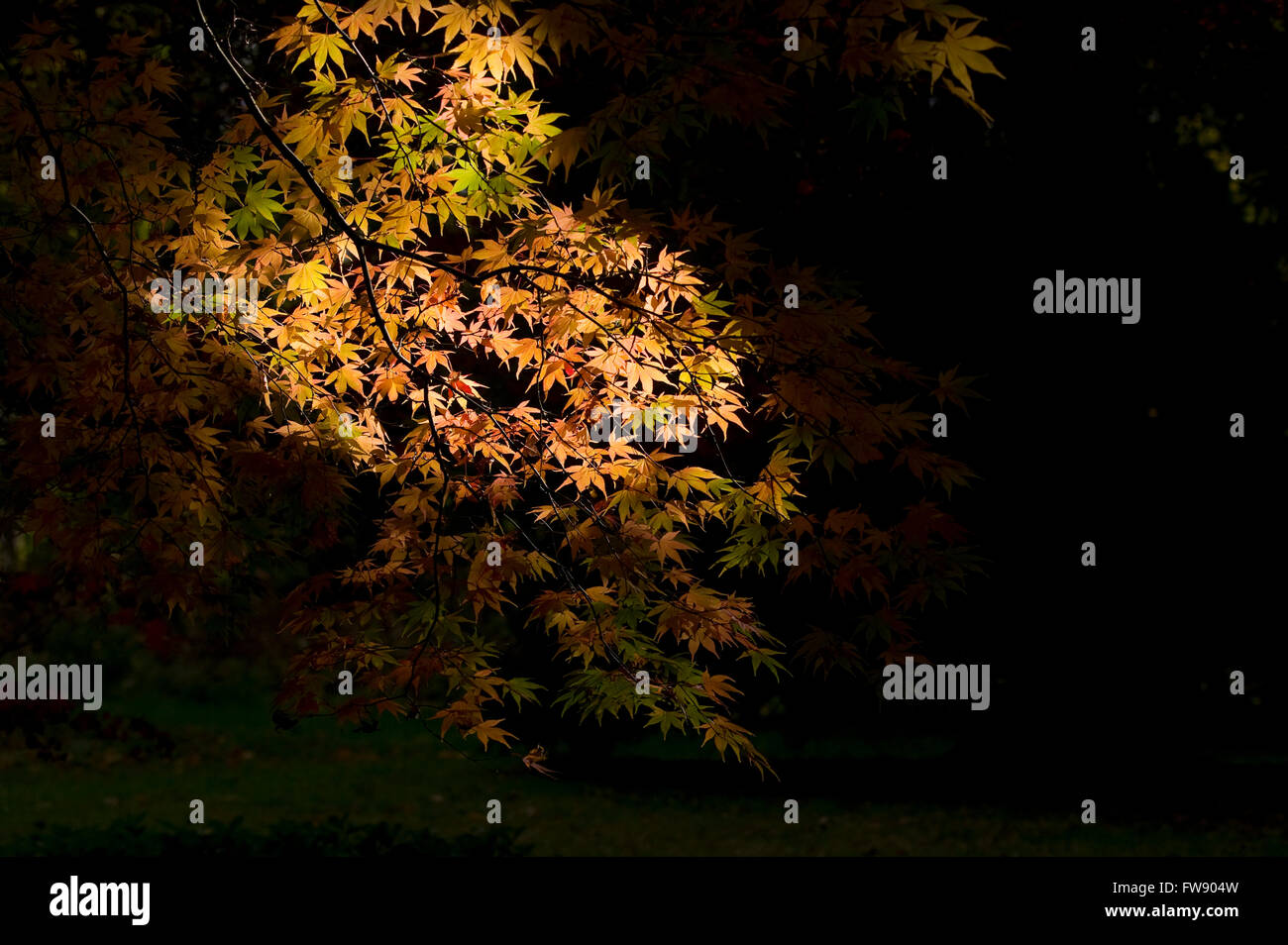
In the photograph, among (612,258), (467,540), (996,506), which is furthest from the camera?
(996,506)

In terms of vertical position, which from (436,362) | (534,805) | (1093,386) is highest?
(1093,386)

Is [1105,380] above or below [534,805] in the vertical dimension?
above

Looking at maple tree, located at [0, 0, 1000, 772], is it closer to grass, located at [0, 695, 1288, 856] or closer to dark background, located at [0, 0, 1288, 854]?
grass, located at [0, 695, 1288, 856]

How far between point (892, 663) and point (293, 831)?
15.1 ft

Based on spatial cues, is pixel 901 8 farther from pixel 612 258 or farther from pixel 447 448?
pixel 447 448

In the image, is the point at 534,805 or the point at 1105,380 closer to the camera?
the point at 1105,380

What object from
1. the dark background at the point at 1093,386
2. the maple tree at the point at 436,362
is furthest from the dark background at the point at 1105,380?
→ the maple tree at the point at 436,362

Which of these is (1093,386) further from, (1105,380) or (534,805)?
(534,805)

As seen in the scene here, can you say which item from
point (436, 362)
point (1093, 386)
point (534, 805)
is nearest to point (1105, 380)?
point (1093, 386)

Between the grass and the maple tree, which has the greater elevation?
the maple tree

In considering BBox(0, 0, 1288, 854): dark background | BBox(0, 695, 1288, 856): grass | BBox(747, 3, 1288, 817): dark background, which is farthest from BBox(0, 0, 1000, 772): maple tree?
BBox(747, 3, 1288, 817): dark background

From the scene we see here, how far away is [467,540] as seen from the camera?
5078mm

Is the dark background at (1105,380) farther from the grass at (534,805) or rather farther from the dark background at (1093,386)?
the grass at (534,805)
